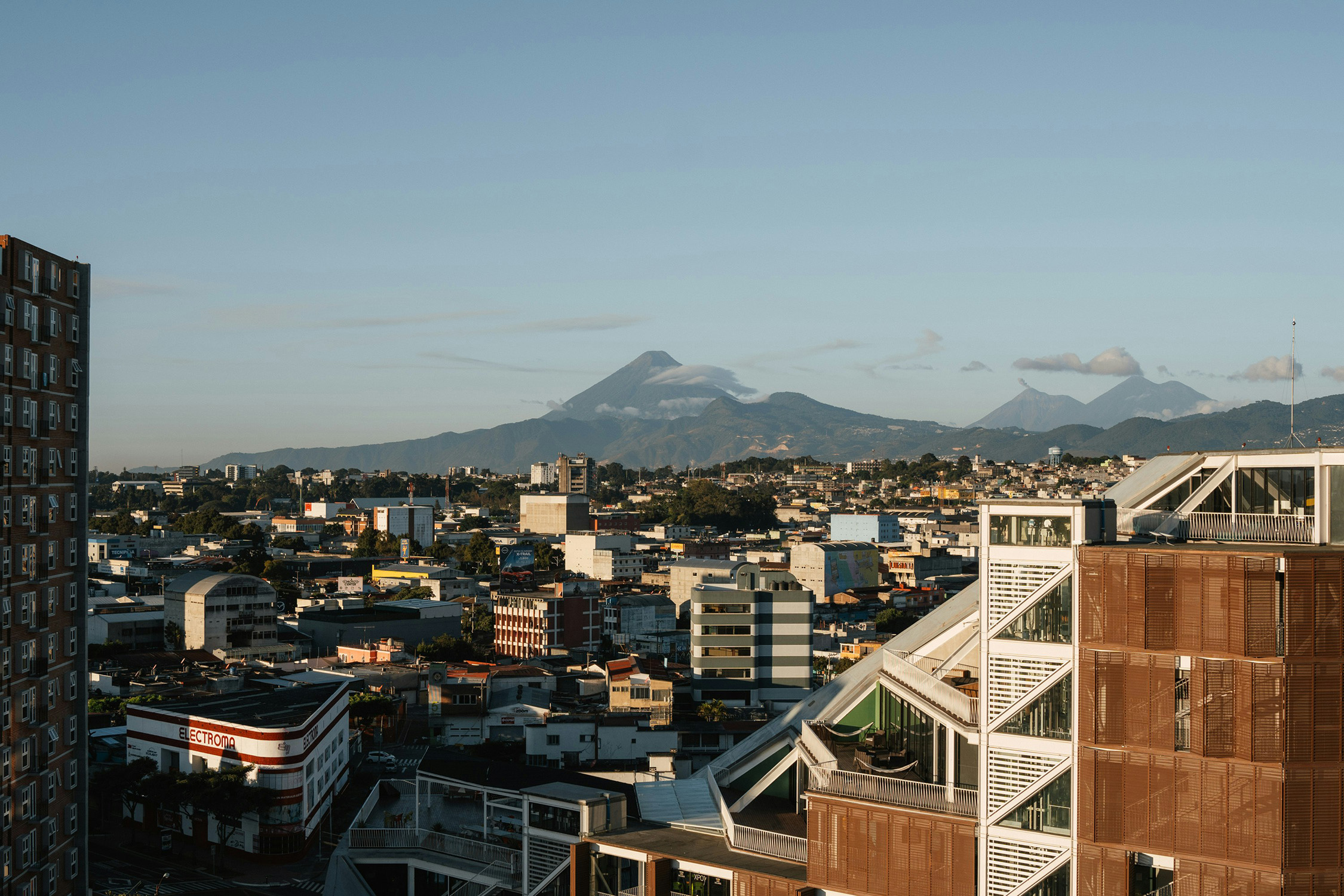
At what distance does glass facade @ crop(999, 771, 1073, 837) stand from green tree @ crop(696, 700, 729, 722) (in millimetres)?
26613

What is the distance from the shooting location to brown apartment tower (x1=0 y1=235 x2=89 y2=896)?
19922 millimetres

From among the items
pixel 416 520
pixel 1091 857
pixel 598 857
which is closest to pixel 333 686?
pixel 598 857

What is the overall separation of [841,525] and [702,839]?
4806 inches

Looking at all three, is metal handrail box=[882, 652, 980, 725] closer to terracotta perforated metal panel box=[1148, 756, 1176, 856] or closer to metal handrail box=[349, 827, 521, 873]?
terracotta perforated metal panel box=[1148, 756, 1176, 856]

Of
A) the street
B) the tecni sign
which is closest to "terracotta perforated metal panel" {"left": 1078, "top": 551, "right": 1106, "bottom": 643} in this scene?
the street

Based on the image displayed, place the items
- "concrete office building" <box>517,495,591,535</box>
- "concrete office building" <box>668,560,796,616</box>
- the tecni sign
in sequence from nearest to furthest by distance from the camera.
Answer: the tecni sign
"concrete office building" <box>668,560,796,616</box>
"concrete office building" <box>517,495,591,535</box>

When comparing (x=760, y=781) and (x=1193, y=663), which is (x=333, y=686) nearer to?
(x=760, y=781)

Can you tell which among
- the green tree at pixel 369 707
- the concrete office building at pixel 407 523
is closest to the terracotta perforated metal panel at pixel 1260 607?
the green tree at pixel 369 707

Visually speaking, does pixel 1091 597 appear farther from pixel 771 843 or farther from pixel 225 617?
pixel 225 617

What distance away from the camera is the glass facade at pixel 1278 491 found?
14594 mm

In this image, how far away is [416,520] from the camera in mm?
133250

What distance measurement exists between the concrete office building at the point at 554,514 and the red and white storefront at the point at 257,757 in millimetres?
112642

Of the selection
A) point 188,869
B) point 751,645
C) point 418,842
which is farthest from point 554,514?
point 418,842

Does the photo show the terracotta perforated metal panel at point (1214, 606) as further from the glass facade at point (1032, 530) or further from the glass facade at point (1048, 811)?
the glass facade at point (1048, 811)
